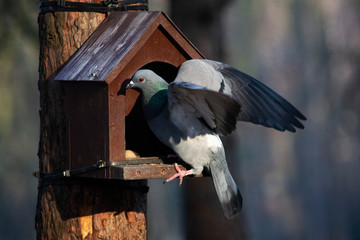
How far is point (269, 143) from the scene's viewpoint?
25.0 m

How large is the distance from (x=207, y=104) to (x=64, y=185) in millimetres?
1089

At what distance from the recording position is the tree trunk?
6254mm

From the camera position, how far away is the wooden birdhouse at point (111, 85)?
3434mm

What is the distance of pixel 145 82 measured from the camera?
3578 millimetres

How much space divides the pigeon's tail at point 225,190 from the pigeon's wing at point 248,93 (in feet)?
1.15

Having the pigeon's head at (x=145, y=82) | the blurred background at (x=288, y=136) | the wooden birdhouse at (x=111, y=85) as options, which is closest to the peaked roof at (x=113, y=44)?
the wooden birdhouse at (x=111, y=85)

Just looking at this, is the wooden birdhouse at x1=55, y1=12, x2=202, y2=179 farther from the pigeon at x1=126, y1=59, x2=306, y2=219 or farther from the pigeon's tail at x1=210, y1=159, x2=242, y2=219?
the pigeon's tail at x1=210, y1=159, x2=242, y2=219

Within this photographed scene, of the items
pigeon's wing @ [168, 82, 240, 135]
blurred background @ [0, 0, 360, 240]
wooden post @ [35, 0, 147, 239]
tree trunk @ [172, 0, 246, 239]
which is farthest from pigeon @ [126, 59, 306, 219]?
blurred background @ [0, 0, 360, 240]

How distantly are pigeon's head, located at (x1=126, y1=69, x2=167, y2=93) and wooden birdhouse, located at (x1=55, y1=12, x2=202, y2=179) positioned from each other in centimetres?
7

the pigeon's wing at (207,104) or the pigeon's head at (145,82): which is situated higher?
the pigeon's head at (145,82)

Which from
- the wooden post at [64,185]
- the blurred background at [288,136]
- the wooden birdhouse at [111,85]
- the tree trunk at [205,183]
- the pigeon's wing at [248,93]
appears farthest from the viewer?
the blurred background at [288,136]

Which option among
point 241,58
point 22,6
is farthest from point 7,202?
point 241,58

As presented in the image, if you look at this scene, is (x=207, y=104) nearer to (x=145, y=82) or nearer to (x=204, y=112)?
(x=204, y=112)

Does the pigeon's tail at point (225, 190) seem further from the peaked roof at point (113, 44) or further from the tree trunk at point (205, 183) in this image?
the tree trunk at point (205, 183)
